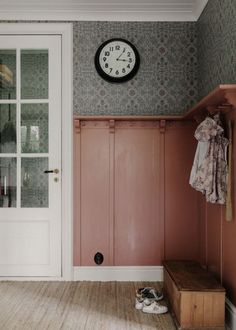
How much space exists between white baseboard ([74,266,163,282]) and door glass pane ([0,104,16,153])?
4.29 feet

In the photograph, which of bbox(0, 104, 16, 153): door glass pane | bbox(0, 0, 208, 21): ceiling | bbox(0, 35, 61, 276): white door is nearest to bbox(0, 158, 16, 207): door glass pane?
bbox(0, 35, 61, 276): white door

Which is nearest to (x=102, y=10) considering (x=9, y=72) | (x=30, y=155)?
(x=9, y=72)

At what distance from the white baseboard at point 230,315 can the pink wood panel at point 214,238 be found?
0.24m

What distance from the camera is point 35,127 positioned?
326 cm

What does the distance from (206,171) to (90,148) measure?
123cm

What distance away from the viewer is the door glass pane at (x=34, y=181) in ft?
10.6

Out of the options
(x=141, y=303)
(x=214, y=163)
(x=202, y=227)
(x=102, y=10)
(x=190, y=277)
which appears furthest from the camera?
(x=102, y=10)

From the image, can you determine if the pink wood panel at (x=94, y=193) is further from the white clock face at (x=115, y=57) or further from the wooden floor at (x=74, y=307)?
the white clock face at (x=115, y=57)

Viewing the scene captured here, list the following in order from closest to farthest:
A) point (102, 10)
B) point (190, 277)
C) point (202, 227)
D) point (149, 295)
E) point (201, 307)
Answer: point (201, 307) → point (190, 277) → point (149, 295) → point (202, 227) → point (102, 10)

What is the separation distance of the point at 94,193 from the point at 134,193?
0.37 m

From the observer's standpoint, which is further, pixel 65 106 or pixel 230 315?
pixel 65 106

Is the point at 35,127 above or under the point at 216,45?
under

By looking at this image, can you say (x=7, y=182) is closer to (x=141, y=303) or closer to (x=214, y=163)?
(x=141, y=303)

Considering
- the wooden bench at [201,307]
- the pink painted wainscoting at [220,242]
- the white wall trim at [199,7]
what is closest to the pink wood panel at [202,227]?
the pink painted wainscoting at [220,242]
